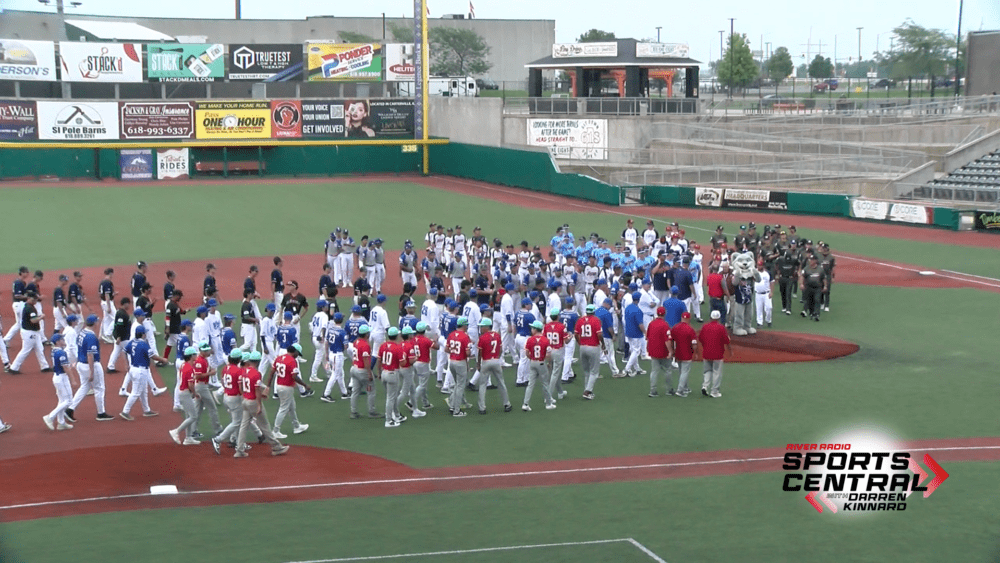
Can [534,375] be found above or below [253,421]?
above

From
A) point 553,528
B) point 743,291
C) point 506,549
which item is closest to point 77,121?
point 743,291

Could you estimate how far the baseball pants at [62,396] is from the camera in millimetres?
15055

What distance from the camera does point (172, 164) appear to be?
54312mm

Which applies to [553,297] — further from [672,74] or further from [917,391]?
[672,74]

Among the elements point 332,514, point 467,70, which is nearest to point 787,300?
point 332,514

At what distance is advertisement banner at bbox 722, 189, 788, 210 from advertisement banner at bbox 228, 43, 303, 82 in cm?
2807

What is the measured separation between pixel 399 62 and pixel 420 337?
4782 cm

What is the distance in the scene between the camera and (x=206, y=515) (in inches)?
457

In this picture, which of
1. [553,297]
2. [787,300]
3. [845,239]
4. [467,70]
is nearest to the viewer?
[553,297]

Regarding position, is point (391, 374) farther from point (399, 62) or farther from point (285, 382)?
point (399, 62)

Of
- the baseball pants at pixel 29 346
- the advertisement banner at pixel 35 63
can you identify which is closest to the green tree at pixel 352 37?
the advertisement banner at pixel 35 63

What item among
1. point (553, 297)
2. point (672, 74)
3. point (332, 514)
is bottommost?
point (332, 514)

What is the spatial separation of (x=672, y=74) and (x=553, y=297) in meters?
46.3

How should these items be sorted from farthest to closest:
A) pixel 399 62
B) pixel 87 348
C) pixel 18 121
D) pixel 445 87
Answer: pixel 445 87 < pixel 399 62 < pixel 18 121 < pixel 87 348
